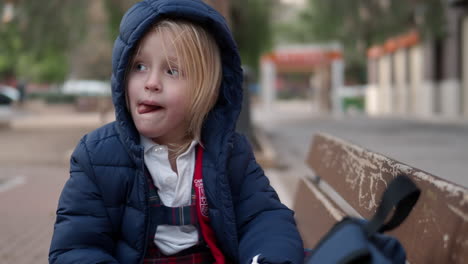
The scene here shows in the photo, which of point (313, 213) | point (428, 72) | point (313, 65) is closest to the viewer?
point (313, 213)

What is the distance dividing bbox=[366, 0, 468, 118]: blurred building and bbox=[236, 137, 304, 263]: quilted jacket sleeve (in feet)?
47.1

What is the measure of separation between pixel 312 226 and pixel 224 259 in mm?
854

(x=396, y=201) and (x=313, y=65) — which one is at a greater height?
(x=313, y=65)

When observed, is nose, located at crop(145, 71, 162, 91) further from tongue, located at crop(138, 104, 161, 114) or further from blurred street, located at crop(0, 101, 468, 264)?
blurred street, located at crop(0, 101, 468, 264)

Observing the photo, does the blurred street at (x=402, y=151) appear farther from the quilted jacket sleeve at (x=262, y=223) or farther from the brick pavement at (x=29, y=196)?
the quilted jacket sleeve at (x=262, y=223)

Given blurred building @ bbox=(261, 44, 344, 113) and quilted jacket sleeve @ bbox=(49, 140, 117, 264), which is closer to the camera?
quilted jacket sleeve @ bbox=(49, 140, 117, 264)

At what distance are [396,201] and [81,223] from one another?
1.03m

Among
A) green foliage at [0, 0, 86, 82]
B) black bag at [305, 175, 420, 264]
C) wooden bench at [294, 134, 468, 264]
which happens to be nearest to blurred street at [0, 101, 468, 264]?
wooden bench at [294, 134, 468, 264]

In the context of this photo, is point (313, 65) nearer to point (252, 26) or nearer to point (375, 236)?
point (252, 26)

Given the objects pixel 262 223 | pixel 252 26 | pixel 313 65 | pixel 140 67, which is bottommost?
pixel 262 223

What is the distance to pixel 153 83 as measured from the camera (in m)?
1.77

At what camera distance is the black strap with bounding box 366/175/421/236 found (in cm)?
105

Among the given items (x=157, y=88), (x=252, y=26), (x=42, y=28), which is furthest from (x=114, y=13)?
(x=157, y=88)

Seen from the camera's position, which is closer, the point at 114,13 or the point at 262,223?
the point at 262,223
